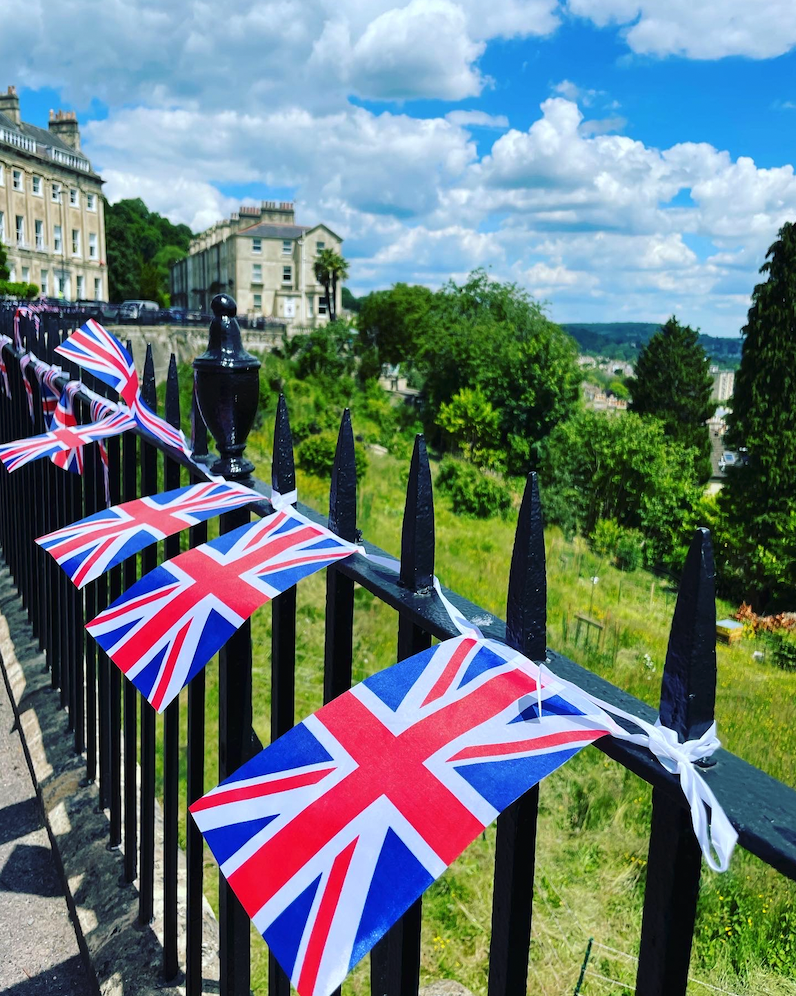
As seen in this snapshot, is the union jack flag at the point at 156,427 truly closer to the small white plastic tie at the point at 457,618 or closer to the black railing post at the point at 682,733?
the small white plastic tie at the point at 457,618

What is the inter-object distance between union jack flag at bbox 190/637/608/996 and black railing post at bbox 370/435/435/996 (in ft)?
0.63

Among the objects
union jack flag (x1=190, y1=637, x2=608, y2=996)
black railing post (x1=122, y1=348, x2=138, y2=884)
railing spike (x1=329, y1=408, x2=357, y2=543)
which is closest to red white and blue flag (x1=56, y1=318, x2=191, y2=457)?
black railing post (x1=122, y1=348, x2=138, y2=884)

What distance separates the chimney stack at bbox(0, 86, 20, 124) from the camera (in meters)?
57.7

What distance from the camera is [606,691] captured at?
1.20 meters

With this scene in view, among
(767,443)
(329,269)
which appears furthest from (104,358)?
(329,269)

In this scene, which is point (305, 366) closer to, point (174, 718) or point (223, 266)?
point (223, 266)

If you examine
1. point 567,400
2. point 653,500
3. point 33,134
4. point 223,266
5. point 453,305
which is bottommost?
point 653,500

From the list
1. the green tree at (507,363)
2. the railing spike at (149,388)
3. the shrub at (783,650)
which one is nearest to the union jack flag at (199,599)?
the railing spike at (149,388)

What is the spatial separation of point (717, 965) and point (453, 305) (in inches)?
1943

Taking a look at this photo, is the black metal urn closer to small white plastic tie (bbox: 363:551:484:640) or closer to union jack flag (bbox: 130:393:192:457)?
union jack flag (bbox: 130:393:192:457)

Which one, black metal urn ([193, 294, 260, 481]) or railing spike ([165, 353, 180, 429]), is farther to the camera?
railing spike ([165, 353, 180, 429])

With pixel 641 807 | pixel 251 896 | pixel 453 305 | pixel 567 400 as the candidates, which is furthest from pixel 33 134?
pixel 251 896

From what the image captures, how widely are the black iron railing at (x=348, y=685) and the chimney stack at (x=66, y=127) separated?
70843mm

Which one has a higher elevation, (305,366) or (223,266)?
(223,266)
